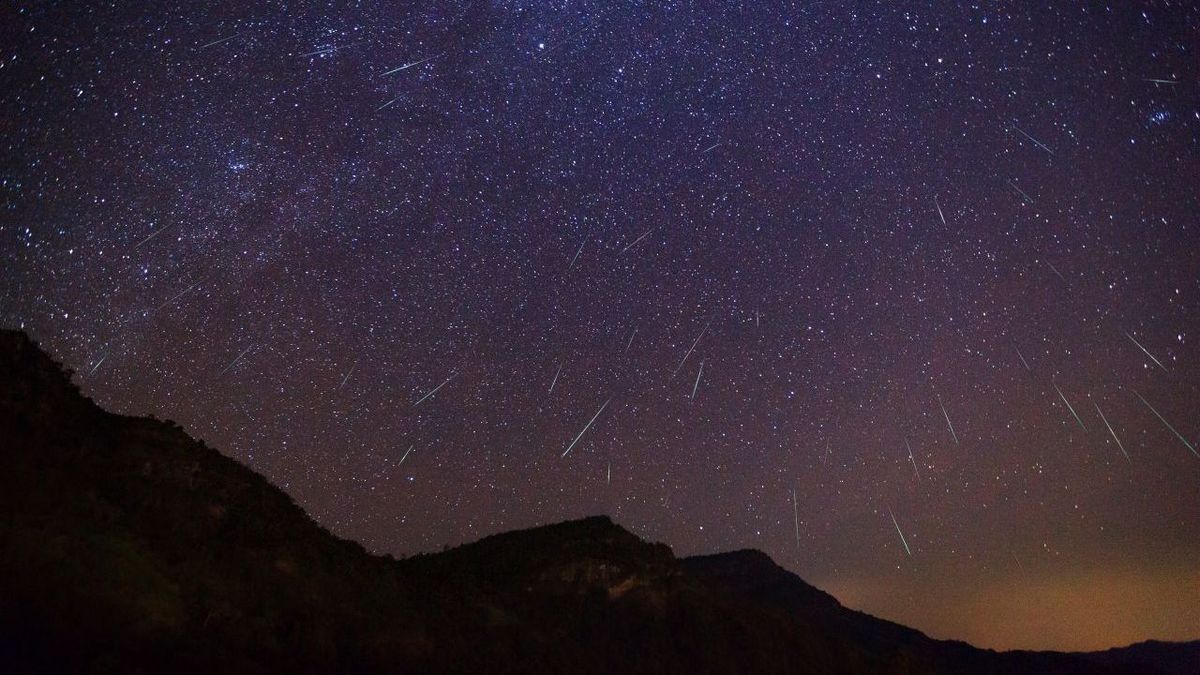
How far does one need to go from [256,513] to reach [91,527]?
408 inches

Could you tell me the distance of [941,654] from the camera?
320 ft

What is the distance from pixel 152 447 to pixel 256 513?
16.9 feet

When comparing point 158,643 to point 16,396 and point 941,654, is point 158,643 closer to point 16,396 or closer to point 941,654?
point 16,396

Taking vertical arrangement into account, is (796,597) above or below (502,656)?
below

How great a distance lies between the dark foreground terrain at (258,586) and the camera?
21.2 meters

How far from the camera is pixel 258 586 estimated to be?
96.2 ft

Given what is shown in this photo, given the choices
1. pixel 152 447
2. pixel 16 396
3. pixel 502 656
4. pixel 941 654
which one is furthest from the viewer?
pixel 941 654

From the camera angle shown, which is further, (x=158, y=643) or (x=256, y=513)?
(x=256, y=513)

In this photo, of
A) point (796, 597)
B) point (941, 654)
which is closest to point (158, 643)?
point (796, 597)

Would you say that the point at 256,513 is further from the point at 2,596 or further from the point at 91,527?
the point at 2,596

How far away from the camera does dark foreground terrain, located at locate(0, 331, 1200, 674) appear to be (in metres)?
21.2

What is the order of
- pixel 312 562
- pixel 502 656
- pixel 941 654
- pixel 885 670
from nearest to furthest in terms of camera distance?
pixel 312 562, pixel 502 656, pixel 885 670, pixel 941 654

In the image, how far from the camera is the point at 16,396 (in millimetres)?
26844

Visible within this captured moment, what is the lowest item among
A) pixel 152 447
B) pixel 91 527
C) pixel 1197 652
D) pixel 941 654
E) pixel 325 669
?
pixel 1197 652
